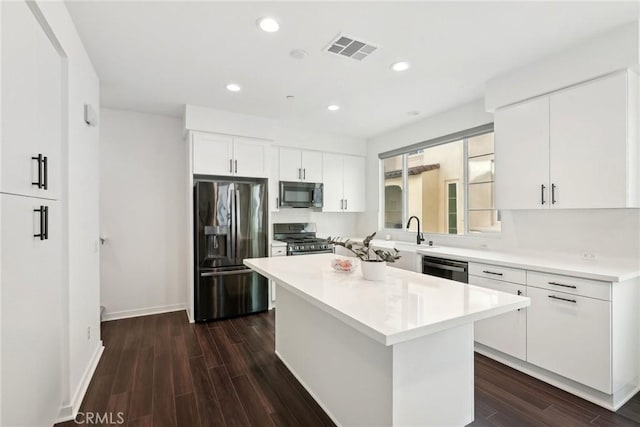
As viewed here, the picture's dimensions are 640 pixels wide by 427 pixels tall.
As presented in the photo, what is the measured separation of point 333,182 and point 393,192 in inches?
39.8

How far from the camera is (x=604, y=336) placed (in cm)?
205

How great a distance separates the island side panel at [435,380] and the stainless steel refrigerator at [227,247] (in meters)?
2.78

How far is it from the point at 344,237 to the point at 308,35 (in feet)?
12.3

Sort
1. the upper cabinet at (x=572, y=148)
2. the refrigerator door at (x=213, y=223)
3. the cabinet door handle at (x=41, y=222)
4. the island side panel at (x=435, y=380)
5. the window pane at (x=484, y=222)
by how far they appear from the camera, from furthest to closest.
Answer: the refrigerator door at (x=213, y=223) → the window pane at (x=484, y=222) → the upper cabinet at (x=572, y=148) → the cabinet door handle at (x=41, y=222) → the island side panel at (x=435, y=380)

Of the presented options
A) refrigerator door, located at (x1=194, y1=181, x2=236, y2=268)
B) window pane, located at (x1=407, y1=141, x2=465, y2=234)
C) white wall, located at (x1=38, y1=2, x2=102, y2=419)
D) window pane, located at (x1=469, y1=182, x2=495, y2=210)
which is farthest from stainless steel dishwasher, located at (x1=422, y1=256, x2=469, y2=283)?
white wall, located at (x1=38, y1=2, x2=102, y2=419)

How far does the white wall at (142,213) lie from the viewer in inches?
149

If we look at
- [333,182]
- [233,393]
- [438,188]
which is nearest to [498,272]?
[438,188]

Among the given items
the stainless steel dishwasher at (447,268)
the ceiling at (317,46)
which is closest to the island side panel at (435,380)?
the stainless steel dishwasher at (447,268)

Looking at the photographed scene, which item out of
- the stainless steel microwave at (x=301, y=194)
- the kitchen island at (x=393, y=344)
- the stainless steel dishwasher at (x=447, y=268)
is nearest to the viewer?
the kitchen island at (x=393, y=344)

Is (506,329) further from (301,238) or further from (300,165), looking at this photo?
(300,165)

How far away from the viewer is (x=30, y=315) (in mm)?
1481

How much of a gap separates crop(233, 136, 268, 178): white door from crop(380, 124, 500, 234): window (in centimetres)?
208

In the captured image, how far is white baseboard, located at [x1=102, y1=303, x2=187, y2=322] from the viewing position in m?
3.74

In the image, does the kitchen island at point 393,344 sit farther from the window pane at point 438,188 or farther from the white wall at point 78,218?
the window pane at point 438,188
